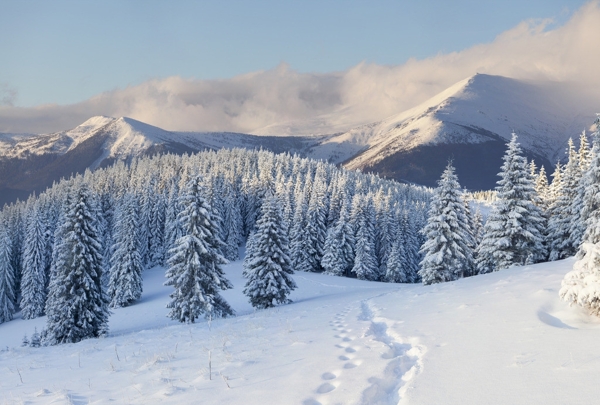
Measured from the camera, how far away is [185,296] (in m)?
27.9

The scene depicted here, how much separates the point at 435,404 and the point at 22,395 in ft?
25.7

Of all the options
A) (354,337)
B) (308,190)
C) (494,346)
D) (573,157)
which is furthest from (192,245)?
(308,190)

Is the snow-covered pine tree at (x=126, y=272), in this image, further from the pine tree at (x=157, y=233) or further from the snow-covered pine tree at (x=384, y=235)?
the snow-covered pine tree at (x=384, y=235)

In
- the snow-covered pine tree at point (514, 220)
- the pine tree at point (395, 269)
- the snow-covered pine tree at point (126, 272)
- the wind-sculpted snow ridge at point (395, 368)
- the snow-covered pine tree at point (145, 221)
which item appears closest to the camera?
the wind-sculpted snow ridge at point (395, 368)

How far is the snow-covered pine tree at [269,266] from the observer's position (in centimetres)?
3147

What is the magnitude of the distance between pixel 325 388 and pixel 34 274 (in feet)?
224

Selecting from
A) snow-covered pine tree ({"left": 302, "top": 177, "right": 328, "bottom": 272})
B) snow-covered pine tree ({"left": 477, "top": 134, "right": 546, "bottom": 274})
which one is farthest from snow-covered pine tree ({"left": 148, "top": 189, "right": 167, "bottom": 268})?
snow-covered pine tree ({"left": 477, "top": 134, "right": 546, "bottom": 274})

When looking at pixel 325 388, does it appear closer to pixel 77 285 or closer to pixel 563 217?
pixel 77 285

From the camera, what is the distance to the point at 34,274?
59781 millimetres

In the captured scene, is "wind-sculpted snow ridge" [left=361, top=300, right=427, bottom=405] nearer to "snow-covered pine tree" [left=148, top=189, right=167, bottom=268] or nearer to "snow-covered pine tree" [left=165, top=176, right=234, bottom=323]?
"snow-covered pine tree" [left=165, top=176, right=234, bottom=323]

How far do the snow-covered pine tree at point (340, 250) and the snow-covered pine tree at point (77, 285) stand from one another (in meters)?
38.0

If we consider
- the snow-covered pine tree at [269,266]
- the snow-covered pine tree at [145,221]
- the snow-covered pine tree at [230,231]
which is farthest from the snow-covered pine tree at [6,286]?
the snow-covered pine tree at [269,266]

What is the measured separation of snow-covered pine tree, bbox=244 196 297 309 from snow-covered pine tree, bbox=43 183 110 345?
11.1 meters

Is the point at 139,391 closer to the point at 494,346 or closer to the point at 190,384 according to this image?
the point at 190,384
